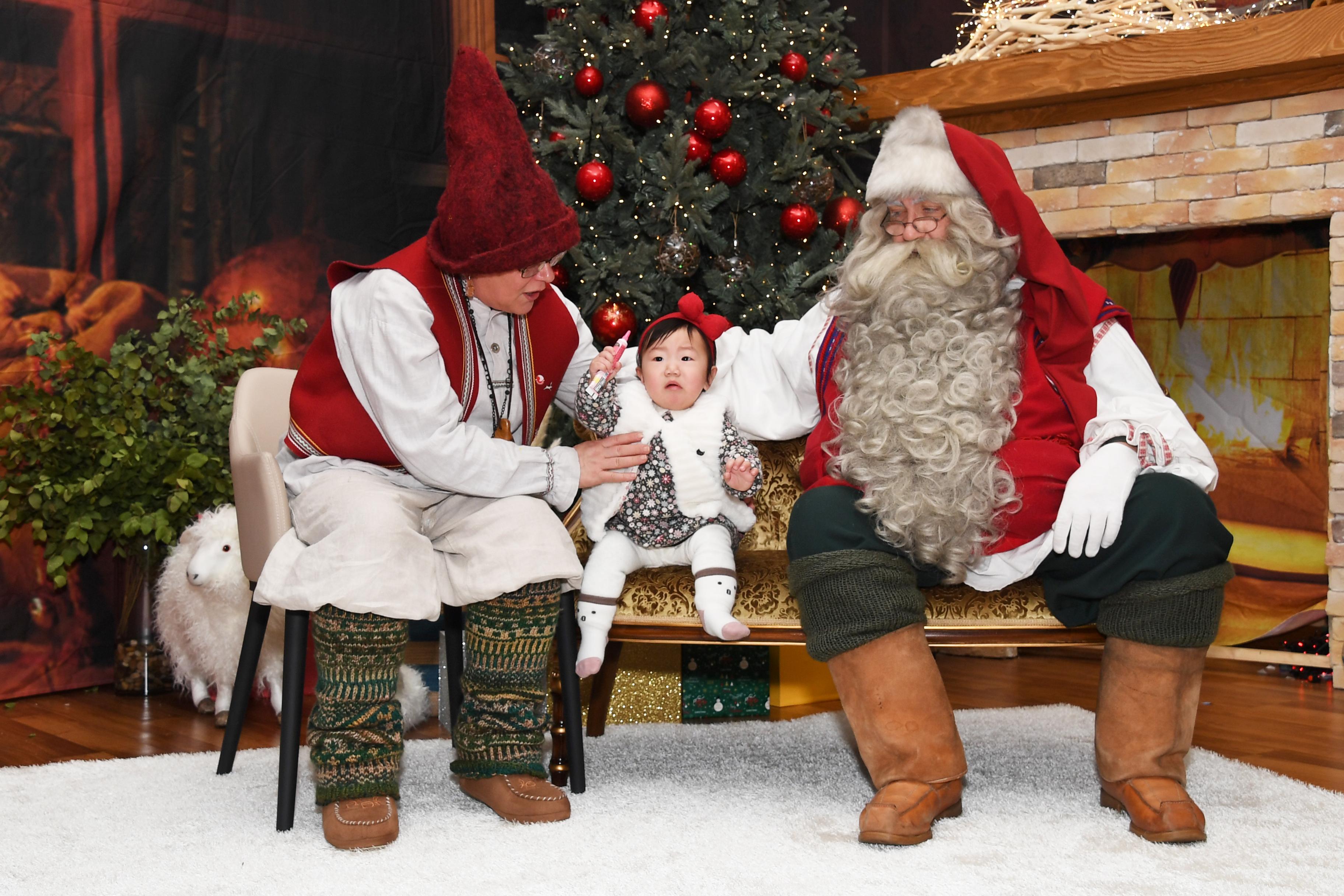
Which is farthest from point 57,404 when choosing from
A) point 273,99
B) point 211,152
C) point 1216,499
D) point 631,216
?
point 1216,499

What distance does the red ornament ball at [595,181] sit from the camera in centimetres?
373

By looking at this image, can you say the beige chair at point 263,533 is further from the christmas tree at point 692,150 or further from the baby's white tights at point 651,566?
the christmas tree at point 692,150

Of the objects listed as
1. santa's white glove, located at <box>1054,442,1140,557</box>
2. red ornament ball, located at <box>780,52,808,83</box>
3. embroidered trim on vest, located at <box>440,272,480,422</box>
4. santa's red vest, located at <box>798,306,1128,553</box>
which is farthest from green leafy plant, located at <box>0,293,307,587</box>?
santa's white glove, located at <box>1054,442,1140,557</box>

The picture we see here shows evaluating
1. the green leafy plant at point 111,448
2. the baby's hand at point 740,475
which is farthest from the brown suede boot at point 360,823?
the green leafy plant at point 111,448

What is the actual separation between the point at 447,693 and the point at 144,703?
A: 4.11 feet

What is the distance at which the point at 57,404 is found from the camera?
3.62 metres

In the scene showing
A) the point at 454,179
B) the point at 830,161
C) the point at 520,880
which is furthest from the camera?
the point at 830,161

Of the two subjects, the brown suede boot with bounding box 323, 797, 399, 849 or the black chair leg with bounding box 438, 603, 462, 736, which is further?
the black chair leg with bounding box 438, 603, 462, 736

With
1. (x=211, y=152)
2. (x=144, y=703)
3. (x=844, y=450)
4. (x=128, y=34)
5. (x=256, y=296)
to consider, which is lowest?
(x=144, y=703)

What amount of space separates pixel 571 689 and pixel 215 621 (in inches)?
55.2

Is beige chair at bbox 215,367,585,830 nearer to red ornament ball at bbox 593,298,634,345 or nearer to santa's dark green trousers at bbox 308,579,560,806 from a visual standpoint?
santa's dark green trousers at bbox 308,579,560,806

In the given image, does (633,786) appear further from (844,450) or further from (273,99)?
(273,99)

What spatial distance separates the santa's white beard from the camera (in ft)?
7.61

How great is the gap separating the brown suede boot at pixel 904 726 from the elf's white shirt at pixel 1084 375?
0.29m
